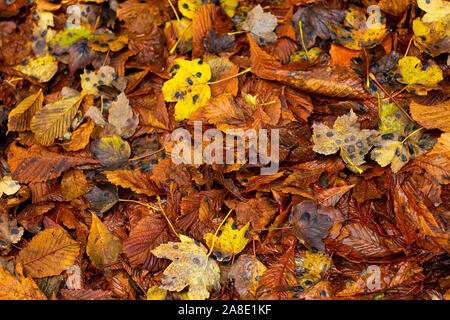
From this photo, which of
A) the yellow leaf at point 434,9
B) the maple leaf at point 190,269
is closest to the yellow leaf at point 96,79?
the maple leaf at point 190,269

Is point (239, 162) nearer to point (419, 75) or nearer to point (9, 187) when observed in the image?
point (419, 75)

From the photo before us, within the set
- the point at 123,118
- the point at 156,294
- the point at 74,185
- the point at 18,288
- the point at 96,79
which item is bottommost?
the point at 156,294

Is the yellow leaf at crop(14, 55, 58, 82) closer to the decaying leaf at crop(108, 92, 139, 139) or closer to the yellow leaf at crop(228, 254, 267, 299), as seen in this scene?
the decaying leaf at crop(108, 92, 139, 139)

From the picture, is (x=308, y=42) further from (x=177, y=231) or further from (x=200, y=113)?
(x=177, y=231)

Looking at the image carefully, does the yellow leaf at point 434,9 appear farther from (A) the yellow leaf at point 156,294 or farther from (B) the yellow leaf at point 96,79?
(A) the yellow leaf at point 156,294

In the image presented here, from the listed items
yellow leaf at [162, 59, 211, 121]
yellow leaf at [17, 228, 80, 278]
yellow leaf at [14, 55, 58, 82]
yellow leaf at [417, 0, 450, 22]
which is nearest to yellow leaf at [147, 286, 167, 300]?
yellow leaf at [17, 228, 80, 278]

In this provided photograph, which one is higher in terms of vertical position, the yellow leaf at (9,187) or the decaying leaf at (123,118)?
the decaying leaf at (123,118)

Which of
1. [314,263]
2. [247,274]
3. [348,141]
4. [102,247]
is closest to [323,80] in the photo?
[348,141]
